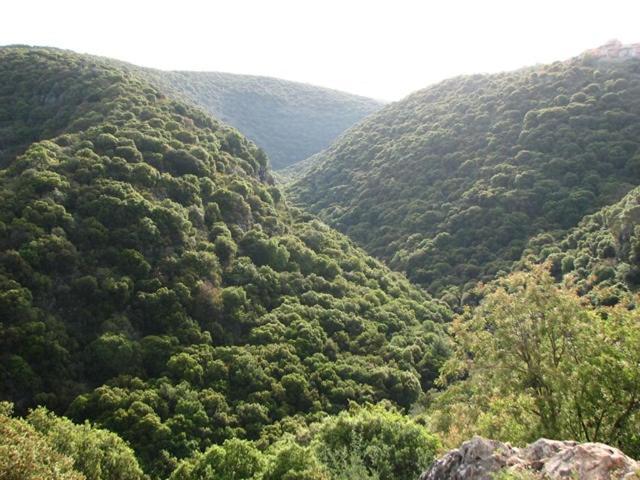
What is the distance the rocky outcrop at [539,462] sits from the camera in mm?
12430

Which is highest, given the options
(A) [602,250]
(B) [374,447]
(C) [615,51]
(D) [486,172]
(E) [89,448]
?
(C) [615,51]

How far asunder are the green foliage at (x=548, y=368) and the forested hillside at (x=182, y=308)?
251 inches

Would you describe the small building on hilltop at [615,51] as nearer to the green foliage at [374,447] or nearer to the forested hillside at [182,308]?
the forested hillside at [182,308]

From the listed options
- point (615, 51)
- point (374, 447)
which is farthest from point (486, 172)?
point (374, 447)

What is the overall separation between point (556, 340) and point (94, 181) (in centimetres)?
4376

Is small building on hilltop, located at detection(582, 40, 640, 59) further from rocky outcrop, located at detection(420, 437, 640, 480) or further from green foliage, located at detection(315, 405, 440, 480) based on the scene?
rocky outcrop, located at detection(420, 437, 640, 480)

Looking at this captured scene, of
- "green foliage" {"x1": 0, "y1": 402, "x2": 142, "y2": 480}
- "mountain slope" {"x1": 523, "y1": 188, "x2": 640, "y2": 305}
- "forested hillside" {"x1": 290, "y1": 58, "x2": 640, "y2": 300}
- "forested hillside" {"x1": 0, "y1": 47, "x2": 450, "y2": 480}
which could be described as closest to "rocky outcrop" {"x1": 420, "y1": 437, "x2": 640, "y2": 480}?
"forested hillside" {"x1": 0, "y1": 47, "x2": 450, "y2": 480}

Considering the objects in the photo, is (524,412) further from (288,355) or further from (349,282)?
(349,282)

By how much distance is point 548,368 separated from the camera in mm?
21359

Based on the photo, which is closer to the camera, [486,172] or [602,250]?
[602,250]

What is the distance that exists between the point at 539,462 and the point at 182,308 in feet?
120

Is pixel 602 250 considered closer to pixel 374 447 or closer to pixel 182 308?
pixel 374 447

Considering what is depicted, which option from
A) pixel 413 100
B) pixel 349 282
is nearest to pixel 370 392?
pixel 349 282

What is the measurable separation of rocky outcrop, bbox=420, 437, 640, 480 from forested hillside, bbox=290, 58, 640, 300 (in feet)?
191
